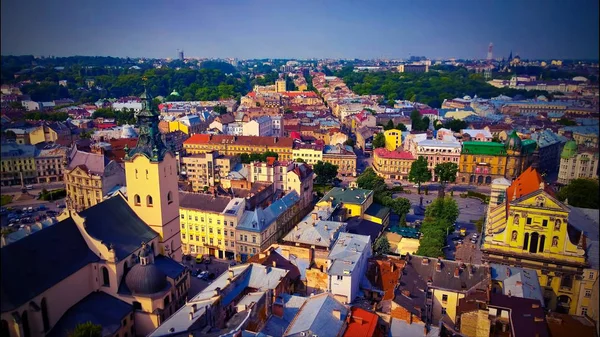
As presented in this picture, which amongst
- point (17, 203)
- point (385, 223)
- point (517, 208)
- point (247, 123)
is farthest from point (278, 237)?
point (247, 123)

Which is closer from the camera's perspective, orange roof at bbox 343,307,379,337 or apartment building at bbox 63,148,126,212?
orange roof at bbox 343,307,379,337

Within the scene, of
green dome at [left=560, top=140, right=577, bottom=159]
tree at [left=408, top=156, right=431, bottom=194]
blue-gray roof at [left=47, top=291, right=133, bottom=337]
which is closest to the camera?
blue-gray roof at [left=47, top=291, right=133, bottom=337]

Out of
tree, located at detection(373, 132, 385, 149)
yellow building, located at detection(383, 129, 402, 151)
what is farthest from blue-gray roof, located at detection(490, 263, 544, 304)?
tree, located at detection(373, 132, 385, 149)

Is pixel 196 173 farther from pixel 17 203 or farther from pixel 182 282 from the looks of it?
pixel 182 282

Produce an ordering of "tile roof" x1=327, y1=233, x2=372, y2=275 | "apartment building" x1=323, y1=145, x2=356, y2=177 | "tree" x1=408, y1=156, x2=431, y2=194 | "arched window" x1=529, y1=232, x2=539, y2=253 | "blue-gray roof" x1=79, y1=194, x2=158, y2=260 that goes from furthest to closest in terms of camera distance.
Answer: "apartment building" x1=323, y1=145, x2=356, y2=177 → "tree" x1=408, y1=156, x2=431, y2=194 → "arched window" x1=529, y1=232, x2=539, y2=253 → "tile roof" x1=327, y1=233, x2=372, y2=275 → "blue-gray roof" x1=79, y1=194, x2=158, y2=260

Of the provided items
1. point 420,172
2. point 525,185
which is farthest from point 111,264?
point 420,172

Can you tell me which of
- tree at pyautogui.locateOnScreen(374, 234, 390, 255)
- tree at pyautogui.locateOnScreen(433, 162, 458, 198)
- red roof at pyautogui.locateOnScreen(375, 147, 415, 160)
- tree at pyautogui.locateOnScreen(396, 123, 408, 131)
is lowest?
tree at pyautogui.locateOnScreen(374, 234, 390, 255)

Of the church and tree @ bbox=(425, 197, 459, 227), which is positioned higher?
the church

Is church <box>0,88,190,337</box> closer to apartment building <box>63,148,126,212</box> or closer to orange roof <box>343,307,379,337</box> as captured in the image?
orange roof <box>343,307,379,337</box>
